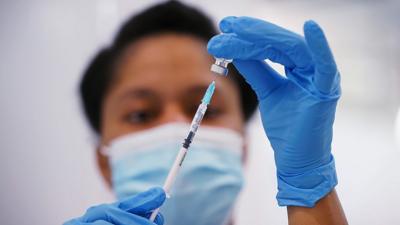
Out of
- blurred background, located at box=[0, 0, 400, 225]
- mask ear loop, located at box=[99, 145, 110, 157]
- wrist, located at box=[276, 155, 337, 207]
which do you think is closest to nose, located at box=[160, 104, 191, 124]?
mask ear loop, located at box=[99, 145, 110, 157]

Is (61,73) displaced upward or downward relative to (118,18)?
downward

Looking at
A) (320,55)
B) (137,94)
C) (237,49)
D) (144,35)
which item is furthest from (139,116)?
(320,55)

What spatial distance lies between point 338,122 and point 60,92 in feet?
3.24

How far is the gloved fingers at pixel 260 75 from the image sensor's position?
74 centimetres

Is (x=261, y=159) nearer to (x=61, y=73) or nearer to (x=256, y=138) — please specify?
(x=256, y=138)

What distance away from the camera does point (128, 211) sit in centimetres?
79

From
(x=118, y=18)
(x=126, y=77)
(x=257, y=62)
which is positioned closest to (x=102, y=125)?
(x=126, y=77)

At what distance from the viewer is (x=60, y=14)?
56.3 inches

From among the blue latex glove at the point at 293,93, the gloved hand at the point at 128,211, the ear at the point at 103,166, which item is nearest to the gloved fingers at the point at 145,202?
the gloved hand at the point at 128,211

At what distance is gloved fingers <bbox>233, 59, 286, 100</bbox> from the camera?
745 mm

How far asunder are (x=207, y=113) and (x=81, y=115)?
1.59 ft

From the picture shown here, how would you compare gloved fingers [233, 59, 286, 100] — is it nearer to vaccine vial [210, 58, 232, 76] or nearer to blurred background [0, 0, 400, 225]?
vaccine vial [210, 58, 232, 76]

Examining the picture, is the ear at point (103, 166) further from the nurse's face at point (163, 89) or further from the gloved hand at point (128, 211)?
the gloved hand at point (128, 211)

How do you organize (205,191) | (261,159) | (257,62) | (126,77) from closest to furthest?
(257,62) < (205,191) < (126,77) < (261,159)
